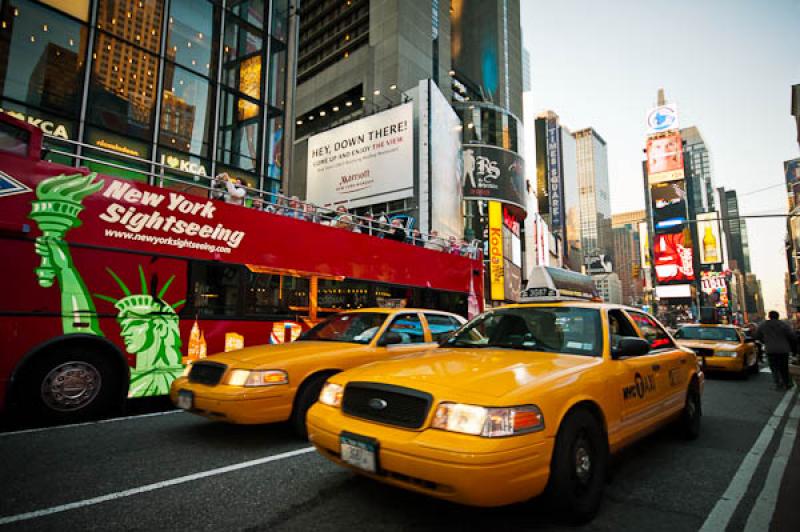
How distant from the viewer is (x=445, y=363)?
347 centimetres

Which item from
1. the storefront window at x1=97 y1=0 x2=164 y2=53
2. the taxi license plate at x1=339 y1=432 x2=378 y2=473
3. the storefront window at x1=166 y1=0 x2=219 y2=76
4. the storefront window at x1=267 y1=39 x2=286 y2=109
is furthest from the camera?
the storefront window at x1=267 y1=39 x2=286 y2=109

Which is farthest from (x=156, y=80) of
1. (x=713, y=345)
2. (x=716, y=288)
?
(x=716, y=288)

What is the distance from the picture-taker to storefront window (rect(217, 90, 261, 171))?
16.0m

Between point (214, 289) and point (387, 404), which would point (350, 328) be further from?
point (387, 404)

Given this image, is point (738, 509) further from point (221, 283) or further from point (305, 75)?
point (305, 75)

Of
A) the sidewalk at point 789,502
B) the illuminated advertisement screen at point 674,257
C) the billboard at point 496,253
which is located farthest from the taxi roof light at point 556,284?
the illuminated advertisement screen at point 674,257

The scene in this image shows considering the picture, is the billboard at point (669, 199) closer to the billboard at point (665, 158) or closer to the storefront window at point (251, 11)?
the billboard at point (665, 158)

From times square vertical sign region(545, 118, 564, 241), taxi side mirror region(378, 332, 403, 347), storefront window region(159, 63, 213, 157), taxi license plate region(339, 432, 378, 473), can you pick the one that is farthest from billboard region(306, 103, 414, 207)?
times square vertical sign region(545, 118, 564, 241)

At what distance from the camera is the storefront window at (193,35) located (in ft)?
48.1

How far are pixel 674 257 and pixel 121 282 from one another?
303 ft

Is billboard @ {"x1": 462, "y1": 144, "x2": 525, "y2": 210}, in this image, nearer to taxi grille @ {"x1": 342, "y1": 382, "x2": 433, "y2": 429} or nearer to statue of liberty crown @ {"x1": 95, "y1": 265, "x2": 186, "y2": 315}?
statue of liberty crown @ {"x1": 95, "y1": 265, "x2": 186, "y2": 315}

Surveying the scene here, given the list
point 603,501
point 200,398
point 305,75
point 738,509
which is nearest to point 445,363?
point 603,501

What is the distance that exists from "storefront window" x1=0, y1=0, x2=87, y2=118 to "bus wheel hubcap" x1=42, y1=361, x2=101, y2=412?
31.4 feet

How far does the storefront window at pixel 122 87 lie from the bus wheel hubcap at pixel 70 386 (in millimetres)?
9800
